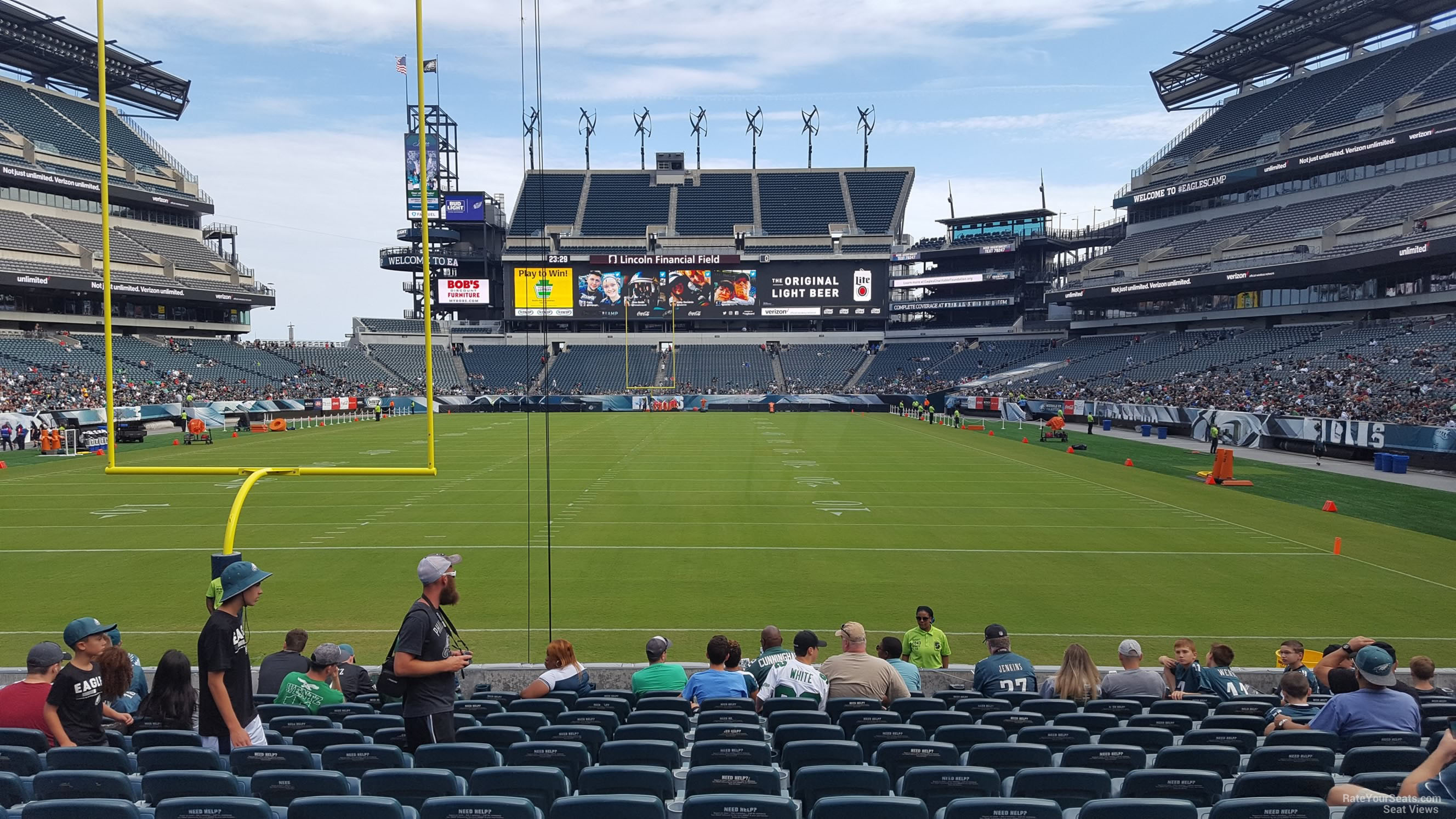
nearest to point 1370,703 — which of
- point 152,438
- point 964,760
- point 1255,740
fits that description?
point 1255,740

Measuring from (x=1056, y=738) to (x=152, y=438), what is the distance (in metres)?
48.0

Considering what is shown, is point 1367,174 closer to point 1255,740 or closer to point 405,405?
point 1255,740

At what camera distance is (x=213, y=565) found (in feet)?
27.4

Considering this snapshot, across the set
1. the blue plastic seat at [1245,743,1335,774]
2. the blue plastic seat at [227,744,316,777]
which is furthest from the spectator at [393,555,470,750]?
the blue plastic seat at [1245,743,1335,774]

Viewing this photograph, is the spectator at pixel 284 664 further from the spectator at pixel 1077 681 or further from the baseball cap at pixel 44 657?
the spectator at pixel 1077 681

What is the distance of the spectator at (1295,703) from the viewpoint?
6613mm

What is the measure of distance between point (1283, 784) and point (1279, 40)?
7245 cm

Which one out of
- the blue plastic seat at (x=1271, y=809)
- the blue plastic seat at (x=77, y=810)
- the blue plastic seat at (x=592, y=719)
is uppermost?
the blue plastic seat at (x=77, y=810)

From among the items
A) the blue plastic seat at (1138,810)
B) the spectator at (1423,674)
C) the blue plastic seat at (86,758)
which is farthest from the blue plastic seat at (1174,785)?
the blue plastic seat at (86,758)

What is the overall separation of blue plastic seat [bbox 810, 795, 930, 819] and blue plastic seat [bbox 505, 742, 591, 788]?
1.89 m

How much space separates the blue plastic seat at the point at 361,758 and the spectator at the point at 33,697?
233 cm

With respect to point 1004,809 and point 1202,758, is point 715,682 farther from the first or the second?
point 1004,809

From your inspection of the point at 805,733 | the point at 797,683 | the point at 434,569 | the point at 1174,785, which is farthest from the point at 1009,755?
the point at 434,569

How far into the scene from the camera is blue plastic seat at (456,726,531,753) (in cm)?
544
